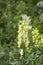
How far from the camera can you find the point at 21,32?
383 centimetres

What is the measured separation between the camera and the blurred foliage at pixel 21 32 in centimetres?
378

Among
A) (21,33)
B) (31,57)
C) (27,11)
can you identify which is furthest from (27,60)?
(27,11)

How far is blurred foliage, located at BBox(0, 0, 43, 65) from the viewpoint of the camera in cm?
378

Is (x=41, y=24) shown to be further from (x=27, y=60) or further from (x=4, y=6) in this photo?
(x=27, y=60)

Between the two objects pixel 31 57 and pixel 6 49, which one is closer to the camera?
pixel 31 57

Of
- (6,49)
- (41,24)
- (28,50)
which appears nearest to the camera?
(28,50)

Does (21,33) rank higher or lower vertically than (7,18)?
lower

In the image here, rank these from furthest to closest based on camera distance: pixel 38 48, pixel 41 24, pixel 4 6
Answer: pixel 4 6 < pixel 41 24 < pixel 38 48

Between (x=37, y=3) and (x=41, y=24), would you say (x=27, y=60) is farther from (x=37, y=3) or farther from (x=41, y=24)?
(x=37, y=3)

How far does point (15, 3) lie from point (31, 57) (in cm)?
298

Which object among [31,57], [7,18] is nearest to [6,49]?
[7,18]

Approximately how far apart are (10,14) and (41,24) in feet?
2.53

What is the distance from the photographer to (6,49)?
516 centimetres

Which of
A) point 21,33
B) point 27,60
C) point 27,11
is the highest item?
point 27,11
